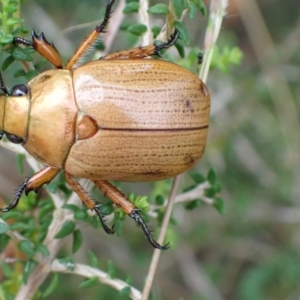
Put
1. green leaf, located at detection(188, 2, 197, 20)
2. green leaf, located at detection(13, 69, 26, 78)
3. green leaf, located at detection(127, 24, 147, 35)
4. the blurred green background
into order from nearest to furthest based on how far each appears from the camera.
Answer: green leaf, located at detection(188, 2, 197, 20), green leaf, located at detection(13, 69, 26, 78), green leaf, located at detection(127, 24, 147, 35), the blurred green background

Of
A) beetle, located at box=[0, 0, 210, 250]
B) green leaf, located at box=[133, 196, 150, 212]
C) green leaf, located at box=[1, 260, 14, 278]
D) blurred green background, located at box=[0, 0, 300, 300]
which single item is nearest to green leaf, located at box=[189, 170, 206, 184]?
beetle, located at box=[0, 0, 210, 250]

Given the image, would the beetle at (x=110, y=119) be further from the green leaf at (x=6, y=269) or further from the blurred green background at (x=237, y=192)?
the blurred green background at (x=237, y=192)

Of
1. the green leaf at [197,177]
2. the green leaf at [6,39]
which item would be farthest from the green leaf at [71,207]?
the green leaf at [6,39]

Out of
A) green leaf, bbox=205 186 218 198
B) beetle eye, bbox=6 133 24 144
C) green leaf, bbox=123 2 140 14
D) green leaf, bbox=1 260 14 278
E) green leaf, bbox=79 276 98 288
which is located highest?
green leaf, bbox=123 2 140 14

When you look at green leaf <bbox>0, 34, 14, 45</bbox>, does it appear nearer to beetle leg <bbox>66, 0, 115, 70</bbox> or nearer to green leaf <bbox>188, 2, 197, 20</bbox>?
beetle leg <bbox>66, 0, 115, 70</bbox>


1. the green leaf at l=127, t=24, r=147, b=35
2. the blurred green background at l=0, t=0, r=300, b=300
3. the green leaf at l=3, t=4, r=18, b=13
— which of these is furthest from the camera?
the blurred green background at l=0, t=0, r=300, b=300

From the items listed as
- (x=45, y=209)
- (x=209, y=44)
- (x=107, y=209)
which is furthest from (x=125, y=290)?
(x=209, y=44)

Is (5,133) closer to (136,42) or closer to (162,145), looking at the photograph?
(162,145)
